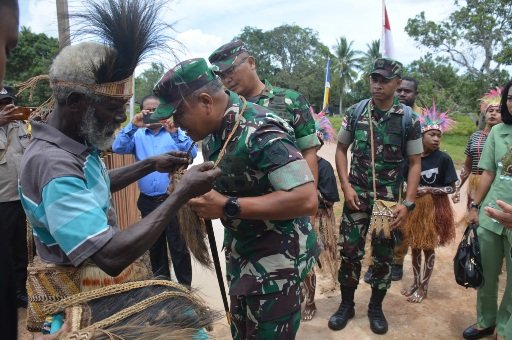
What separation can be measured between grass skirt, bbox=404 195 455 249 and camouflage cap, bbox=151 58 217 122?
3522mm

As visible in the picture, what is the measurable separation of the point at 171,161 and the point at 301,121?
135 cm

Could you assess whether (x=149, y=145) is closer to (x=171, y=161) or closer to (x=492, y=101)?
(x=171, y=161)

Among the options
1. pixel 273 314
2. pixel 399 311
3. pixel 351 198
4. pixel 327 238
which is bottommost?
pixel 399 311

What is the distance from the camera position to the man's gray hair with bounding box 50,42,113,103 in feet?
5.58

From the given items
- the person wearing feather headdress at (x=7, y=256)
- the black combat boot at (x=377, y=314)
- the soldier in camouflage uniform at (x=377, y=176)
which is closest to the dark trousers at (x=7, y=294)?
the person wearing feather headdress at (x=7, y=256)

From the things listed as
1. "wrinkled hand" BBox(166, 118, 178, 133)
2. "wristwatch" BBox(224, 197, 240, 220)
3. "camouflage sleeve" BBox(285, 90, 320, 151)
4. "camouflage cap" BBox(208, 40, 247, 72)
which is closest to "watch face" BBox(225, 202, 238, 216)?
"wristwatch" BBox(224, 197, 240, 220)

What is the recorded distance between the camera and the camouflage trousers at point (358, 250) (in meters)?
3.79

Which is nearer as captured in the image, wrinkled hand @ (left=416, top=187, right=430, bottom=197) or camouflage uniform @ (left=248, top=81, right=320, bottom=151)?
camouflage uniform @ (left=248, top=81, right=320, bottom=151)

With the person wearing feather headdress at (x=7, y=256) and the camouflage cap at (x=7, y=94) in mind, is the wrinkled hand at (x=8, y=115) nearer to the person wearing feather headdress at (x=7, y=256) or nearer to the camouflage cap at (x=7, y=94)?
the camouflage cap at (x=7, y=94)

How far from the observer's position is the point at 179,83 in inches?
75.3

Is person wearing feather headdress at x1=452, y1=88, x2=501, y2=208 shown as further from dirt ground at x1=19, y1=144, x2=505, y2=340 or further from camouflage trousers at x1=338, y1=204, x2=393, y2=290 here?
camouflage trousers at x1=338, y1=204, x2=393, y2=290

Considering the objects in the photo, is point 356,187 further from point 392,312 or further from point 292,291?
point 292,291

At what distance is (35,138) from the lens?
1.68 meters

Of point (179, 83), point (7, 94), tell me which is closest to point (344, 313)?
point (179, 83)
